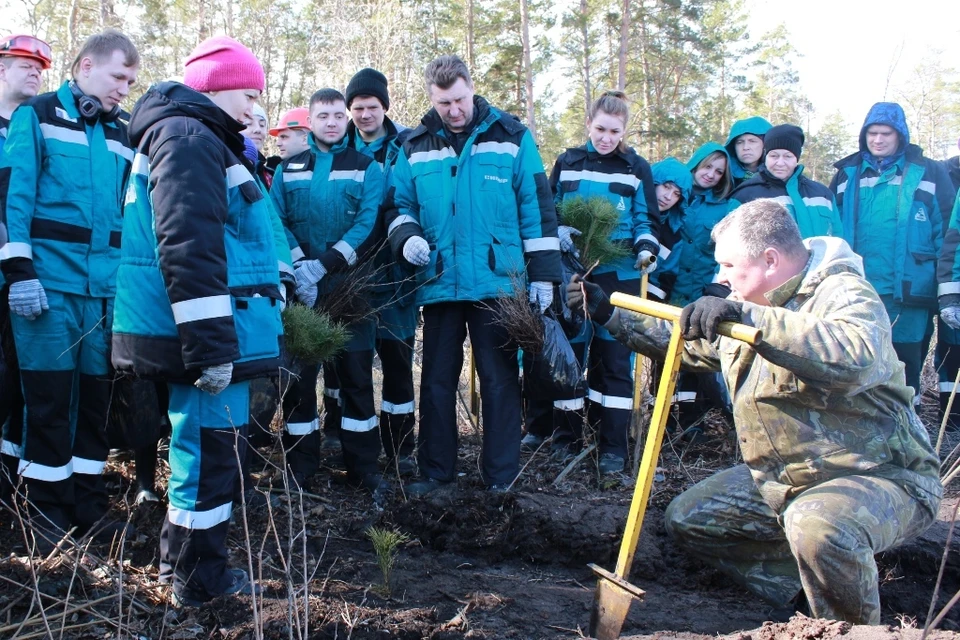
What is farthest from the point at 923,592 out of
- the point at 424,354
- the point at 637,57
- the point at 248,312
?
the point at 637,57

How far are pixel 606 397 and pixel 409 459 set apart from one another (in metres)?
1.46

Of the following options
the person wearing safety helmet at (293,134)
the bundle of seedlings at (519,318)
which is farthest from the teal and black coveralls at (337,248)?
the bundle of seedlings at (519,318)

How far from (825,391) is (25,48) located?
4720 mm

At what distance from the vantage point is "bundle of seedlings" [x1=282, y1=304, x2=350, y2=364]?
4016 mm

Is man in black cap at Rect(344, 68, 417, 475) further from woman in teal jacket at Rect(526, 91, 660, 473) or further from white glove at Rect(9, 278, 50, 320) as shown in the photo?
Result: white glove at Rect(9, 278, 50, 320)

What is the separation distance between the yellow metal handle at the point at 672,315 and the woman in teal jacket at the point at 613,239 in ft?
7.12

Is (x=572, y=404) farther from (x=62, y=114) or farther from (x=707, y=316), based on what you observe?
(x=62, y=114)

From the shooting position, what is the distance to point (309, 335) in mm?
4070

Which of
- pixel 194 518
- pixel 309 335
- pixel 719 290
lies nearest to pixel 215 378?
pixel 194 518

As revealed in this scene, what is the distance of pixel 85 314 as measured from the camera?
12.7ft

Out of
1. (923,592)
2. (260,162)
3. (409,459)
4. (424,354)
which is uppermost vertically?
(260,162)

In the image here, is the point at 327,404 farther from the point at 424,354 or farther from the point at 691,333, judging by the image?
the point at 691,333

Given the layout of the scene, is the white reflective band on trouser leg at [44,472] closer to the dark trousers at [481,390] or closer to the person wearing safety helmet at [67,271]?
the person wearing safety helmet at [67,271]

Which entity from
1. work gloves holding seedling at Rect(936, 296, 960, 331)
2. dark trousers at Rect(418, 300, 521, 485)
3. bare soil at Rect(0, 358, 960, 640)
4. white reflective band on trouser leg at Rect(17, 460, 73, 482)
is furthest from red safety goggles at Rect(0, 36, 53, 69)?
work gloves holding seedling at Rect(936, 296, 960, 331)
